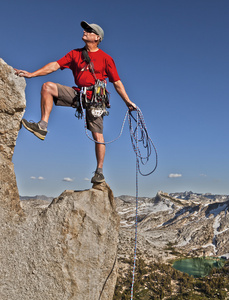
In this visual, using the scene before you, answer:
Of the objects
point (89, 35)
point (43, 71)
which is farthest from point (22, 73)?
point (89, 35)

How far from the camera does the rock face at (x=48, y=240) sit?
4.93 m

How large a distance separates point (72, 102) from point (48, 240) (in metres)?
3.34

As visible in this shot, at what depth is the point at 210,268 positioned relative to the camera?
55281mm

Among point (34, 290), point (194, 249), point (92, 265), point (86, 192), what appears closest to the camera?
point (34, 290)

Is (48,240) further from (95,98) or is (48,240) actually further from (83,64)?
(83,64)

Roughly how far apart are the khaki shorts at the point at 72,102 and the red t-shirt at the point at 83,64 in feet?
1.08

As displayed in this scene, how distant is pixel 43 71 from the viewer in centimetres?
553

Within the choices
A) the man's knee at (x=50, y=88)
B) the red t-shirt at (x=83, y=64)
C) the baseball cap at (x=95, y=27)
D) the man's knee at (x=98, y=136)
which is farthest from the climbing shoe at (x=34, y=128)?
the baseball cap at (x=95, y=27)

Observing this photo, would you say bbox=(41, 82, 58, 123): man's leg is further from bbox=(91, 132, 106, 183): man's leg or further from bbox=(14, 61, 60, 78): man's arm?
bbox=(91, 132, 106, 183): man's leg

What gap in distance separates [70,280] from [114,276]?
1.34m

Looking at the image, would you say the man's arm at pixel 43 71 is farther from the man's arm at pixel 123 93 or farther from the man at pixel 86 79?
the man's arm at pixel 123 93

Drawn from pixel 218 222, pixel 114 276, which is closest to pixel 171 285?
pixel 218 222

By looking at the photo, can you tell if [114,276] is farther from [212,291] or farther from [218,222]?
[218,222]

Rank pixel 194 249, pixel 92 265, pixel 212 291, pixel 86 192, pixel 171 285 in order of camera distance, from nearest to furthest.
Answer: pixel 92 265 < pixel 86 192 < pixel 212 291 < pixel 171 285 < pixel 194 249
